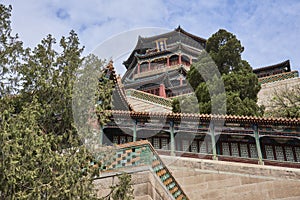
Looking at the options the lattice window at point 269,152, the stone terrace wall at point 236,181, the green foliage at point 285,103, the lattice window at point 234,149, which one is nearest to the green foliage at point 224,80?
the green foliage at point 285,103

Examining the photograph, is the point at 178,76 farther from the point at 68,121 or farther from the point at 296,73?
the point at 68,121

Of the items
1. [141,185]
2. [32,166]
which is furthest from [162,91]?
[32,166]

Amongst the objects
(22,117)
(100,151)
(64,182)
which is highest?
(22,117)

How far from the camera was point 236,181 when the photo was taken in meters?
11.1

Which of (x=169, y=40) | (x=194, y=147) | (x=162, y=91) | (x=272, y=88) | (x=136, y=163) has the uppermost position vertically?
(x=169, y=40)

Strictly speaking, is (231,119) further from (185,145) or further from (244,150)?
(185,145)

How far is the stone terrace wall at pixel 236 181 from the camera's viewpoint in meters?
10.8

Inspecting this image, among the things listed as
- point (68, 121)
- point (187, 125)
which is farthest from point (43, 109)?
point (187, 125)

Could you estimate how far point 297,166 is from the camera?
1238 centimetres

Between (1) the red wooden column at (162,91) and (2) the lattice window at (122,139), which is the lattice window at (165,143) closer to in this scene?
(2) the lattice window at (122,139)

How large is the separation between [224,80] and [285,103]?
7.36m

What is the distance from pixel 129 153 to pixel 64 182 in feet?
8.45

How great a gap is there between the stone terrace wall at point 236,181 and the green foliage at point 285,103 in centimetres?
855

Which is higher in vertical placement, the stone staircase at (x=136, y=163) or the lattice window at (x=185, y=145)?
the lattice window at (x=185, y=145)
